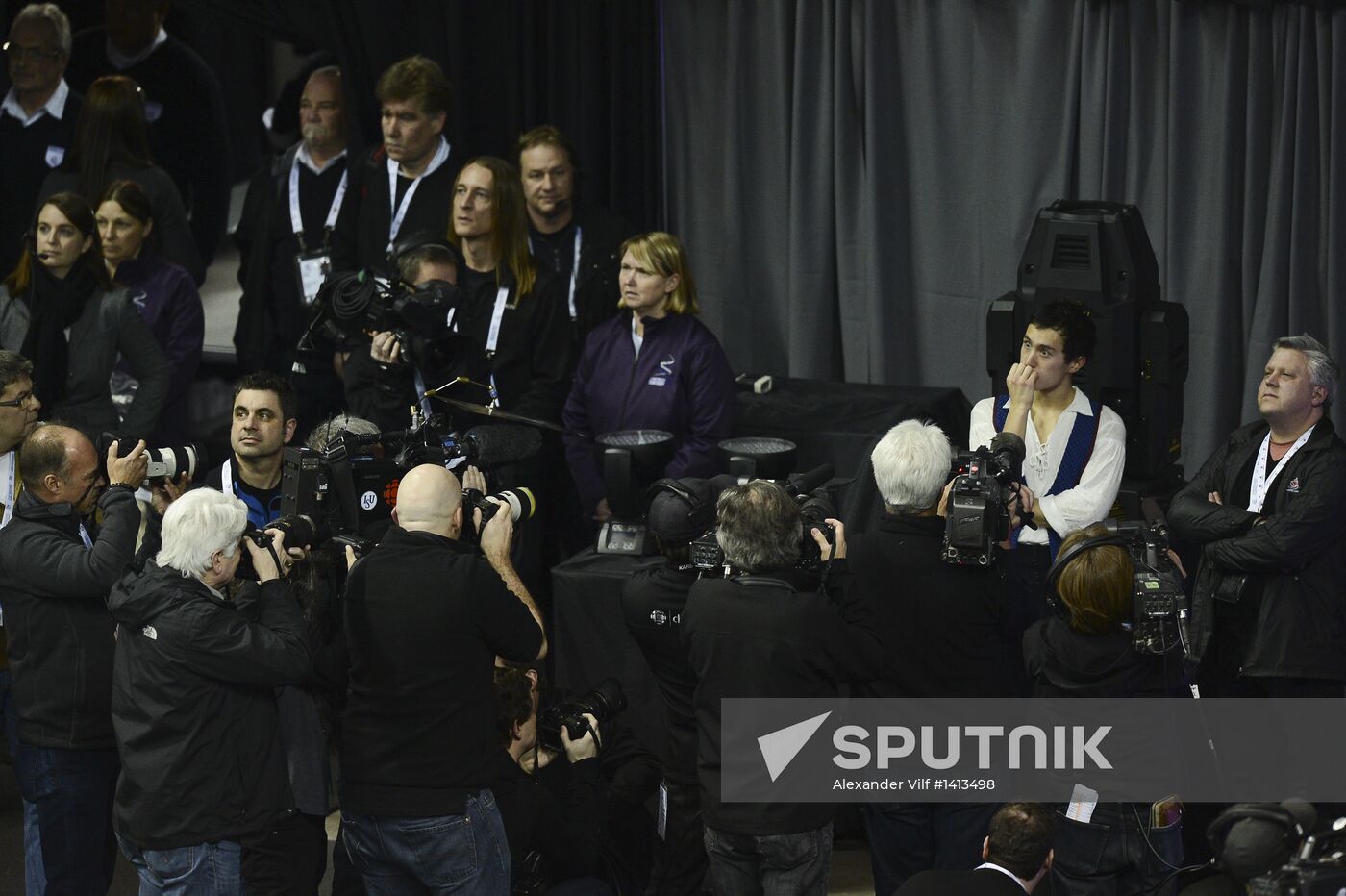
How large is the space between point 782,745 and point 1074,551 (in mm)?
809

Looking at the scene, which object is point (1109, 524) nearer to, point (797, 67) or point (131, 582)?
point (131, 582)

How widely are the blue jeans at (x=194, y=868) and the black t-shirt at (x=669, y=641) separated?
3.50 ft

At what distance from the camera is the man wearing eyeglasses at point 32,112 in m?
7.23

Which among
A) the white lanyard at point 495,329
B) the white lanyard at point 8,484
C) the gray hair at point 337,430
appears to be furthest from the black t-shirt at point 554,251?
the white lanyard at point 8,484

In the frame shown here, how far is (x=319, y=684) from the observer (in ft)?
13.6

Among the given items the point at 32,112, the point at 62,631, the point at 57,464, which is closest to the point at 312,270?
the point at 32,112

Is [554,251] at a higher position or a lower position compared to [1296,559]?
higher

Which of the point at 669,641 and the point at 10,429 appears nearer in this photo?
the point at 669,641

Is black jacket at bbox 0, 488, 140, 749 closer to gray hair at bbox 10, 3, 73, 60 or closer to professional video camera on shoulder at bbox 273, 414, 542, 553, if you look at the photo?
professional video camera on shoulder at bbox 273, 414, 542, 553

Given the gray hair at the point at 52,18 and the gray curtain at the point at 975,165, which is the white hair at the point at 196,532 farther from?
the gray hair at the point at 52,18

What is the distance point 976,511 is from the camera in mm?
4242

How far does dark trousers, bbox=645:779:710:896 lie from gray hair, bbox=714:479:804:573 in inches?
28.8

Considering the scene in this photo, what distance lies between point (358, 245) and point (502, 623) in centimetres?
290

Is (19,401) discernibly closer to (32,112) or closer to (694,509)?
(694,509)
